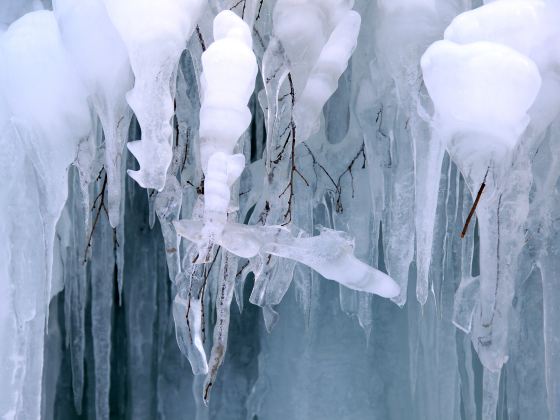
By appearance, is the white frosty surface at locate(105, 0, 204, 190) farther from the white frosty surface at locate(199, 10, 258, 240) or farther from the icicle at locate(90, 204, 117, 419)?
the icicle at locate(90, 204, 117, 419)

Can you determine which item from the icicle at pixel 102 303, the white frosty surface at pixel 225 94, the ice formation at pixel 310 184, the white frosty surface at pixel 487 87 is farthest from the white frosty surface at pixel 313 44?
the icicle at pixel 102 303

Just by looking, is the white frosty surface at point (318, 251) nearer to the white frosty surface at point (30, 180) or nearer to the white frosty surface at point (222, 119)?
the white frosty surface at point (222, 119)

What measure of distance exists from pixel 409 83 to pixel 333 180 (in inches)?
15.6

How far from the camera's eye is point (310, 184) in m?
1.81

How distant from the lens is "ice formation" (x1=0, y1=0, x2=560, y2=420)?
1.30 m

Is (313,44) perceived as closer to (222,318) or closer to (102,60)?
(102,60)

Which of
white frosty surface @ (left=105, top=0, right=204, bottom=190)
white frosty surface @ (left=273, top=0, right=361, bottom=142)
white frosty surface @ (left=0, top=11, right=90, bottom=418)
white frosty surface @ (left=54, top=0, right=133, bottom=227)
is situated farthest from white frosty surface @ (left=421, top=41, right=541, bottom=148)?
white frosty surface @ (left=0, top=11, right=90, bottom=418)

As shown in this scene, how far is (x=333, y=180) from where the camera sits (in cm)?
181

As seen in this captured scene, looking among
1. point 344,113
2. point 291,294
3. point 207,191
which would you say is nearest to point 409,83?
point 344,113

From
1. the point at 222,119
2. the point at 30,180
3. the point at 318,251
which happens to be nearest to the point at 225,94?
the point at 222,119

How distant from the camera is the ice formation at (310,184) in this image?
1301 millimetres

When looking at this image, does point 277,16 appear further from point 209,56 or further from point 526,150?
point 526,150

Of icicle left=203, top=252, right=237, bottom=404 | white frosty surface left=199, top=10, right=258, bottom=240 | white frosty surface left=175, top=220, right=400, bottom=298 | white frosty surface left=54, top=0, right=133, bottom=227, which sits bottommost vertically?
icicle left=203, top=252, right=237, bottom=404

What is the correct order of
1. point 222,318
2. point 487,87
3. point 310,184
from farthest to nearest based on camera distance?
1. point 310,184
2. point 222,318
3. point 487,87
